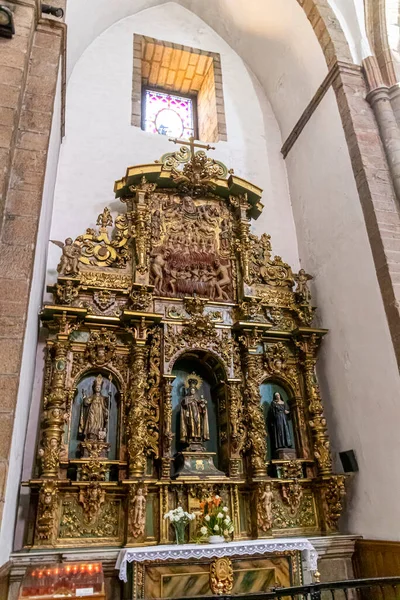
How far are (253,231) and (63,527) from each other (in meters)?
5.93

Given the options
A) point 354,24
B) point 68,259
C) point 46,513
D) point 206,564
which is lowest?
point 206,564

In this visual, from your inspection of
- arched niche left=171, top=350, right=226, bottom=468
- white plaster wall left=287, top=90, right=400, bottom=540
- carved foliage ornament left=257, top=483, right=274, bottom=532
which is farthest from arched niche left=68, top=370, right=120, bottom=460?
white plaster wall left=287, top=90, right=400, bottom=540

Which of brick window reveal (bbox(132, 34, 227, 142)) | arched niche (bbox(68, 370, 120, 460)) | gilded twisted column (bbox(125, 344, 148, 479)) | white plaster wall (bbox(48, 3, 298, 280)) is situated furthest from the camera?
brick window reveal (bbox(132, 34, 227, 142))

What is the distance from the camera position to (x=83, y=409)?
20.9 ft

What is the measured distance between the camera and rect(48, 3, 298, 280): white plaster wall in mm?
8375

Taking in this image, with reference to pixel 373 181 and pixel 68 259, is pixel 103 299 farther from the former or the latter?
pixel 373 181

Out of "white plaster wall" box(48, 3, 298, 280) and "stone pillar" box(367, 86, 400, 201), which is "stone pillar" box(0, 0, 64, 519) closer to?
"white plaster wall" box(48, 3, 298, 280)

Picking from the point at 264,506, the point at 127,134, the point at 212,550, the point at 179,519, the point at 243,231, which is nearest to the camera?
the point at 212,550

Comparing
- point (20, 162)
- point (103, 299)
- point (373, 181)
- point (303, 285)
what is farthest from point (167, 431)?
point (373, 181)

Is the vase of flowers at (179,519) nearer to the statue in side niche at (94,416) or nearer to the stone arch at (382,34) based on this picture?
the statue in side niche at (94,416)

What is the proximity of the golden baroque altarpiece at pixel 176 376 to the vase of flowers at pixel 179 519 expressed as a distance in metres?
0.17

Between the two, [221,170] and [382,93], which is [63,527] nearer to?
[221,170]

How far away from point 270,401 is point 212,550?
264cm

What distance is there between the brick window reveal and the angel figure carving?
13.9ft
